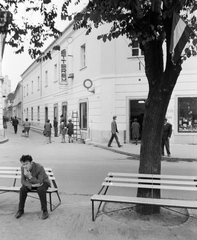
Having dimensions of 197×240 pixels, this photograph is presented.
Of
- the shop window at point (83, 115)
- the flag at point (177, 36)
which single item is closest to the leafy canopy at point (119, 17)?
the flag at point (177, 36)

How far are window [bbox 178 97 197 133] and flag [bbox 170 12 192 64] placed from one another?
37.2 feet

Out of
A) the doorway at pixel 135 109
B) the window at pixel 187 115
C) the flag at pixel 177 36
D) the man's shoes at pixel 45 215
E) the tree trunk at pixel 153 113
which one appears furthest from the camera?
the doorway at pixel 135 109

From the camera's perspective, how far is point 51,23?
6289 millimetres

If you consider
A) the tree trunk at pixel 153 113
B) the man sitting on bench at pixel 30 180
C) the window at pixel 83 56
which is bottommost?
the man sitting on bench at pixel 30 180

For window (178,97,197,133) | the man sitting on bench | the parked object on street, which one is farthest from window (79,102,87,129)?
the man sitting on bench

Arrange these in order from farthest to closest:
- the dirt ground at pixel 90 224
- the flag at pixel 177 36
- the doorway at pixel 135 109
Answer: the doorway at pixel 135 109
the flag at pixel 177 36
the dirt ground at pixel 90 224

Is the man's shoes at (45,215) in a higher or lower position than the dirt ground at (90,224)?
higher

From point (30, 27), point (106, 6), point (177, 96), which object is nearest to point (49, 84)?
point (177, 96)

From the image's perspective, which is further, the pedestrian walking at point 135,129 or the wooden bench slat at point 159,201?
the pedestrian walking at point 135,129

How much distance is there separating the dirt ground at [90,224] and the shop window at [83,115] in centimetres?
1382

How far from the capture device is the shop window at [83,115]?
18.7 m

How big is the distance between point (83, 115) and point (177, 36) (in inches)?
602

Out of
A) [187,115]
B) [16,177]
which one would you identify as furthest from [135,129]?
[16,177]

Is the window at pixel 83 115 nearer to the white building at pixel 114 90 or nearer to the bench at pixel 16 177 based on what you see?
the white building at pixel 114 90
